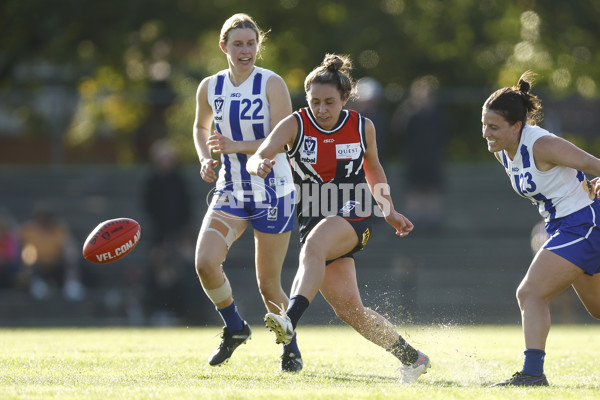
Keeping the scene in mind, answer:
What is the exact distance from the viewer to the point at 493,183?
739 inches

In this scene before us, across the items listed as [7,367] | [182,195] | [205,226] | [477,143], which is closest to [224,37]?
[205,226]

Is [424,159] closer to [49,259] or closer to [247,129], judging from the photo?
[49,259]

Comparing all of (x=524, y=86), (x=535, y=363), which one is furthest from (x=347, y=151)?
(x=535, y=363)

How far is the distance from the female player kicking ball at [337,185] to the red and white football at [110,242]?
4.92 feet

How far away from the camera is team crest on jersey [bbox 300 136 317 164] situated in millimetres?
6273

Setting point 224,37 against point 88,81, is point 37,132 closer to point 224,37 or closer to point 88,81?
point 88,81

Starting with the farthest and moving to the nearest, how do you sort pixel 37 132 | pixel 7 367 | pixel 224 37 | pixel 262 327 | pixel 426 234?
pixel 37 132 → pixel 426 234 → pixel 262 327 → pixel 224 37 → pixel 7 367

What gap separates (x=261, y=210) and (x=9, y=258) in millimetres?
10067

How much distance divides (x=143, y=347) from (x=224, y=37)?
3128mm

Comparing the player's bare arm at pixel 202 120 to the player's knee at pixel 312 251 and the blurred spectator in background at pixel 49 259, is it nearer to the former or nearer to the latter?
the player's knee at pixel 312 251

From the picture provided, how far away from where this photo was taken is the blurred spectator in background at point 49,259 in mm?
15602

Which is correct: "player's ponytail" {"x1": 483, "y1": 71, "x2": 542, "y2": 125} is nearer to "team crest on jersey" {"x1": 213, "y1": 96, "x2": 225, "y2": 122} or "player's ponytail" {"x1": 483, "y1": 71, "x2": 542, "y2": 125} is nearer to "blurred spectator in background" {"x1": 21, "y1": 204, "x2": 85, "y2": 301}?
"team crest on jersey" {"x1": 213, "y1": 96, "x2": 225, "y2": 122}

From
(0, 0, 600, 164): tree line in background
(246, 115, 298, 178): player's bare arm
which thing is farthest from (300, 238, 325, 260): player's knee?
(0, 0, 600, 164): tree line in background

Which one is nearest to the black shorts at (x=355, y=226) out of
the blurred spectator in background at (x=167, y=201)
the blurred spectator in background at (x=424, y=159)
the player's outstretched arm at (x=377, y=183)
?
the player's outstretched arm at (x=377, y=183)
